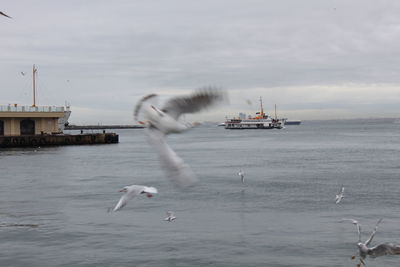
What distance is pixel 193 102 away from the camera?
16.4 ft

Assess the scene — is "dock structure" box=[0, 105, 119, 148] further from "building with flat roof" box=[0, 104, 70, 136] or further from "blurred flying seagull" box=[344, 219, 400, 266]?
"blurred flying seagull" box=[344, 219, 400, 266]

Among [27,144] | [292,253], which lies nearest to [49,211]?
[292,253]

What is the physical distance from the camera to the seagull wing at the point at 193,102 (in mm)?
4738

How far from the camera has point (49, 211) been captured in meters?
31.6

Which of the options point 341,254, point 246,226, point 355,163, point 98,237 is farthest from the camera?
point 355,163

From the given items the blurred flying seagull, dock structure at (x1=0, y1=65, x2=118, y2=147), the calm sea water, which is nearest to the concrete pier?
dock structure at (x1=0, y1=65, x2=118, y2=147)

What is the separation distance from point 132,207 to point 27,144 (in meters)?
62.0

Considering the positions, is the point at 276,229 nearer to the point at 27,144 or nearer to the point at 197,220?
the point at 197,220

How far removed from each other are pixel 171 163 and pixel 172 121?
41 cm

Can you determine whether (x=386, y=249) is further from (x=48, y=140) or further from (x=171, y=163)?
(x=48, y=140)

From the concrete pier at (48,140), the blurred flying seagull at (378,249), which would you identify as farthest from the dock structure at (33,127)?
the blurred flying seagull at (378,249)

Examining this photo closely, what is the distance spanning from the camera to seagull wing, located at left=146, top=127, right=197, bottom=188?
178 inches

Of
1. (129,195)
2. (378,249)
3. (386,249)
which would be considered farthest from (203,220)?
(129,195)

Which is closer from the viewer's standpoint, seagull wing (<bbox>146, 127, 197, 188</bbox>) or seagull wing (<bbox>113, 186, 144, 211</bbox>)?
seagull wing (<bbox>146, 127, 197, 188</bbox>)
